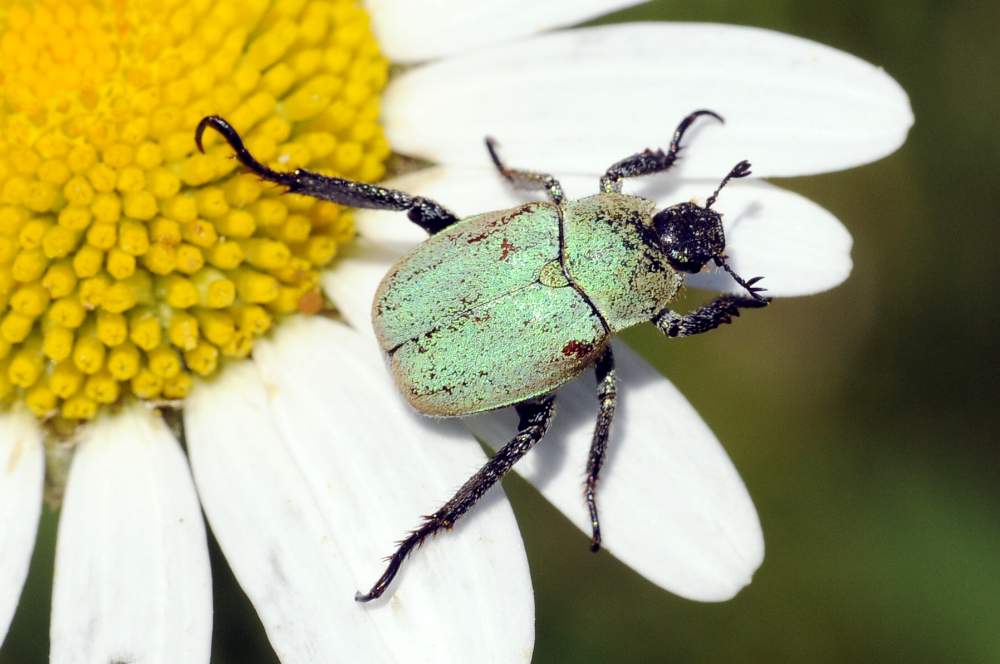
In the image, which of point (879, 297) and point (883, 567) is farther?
point (879, 297)

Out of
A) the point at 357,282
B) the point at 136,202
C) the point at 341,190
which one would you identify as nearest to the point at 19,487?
the point at 136,202

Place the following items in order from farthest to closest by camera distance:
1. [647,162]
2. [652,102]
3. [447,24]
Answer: [447,24]
[652,102]
[647,162]

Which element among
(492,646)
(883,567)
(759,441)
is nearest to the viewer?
(492,646)

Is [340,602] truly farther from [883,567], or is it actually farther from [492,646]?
[883,567]

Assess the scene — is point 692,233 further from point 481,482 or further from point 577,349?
point 481,482

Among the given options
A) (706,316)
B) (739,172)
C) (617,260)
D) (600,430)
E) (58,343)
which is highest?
(58,343)

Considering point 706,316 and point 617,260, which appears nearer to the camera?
point 617,260

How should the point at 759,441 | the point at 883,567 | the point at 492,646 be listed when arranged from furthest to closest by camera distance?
the point at 759,441 < the point at 883,567 < the point at 492,646

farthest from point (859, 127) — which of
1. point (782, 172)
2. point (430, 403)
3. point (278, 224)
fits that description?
point (278, 224)
